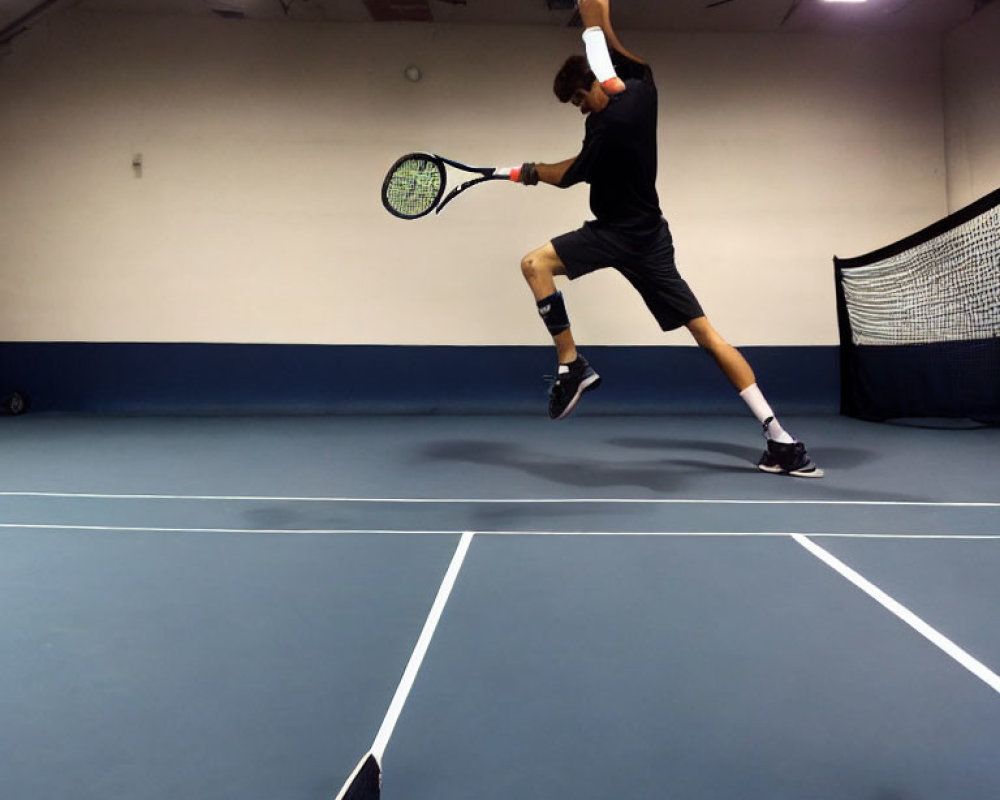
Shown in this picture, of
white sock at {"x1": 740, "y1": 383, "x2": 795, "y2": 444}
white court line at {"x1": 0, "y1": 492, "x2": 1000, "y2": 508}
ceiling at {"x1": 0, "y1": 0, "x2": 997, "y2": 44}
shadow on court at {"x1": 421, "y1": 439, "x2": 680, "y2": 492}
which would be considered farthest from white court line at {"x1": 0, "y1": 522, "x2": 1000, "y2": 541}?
ceiling at {"x1": 0, "y1": 0, "x2": 997, "y2": 44}

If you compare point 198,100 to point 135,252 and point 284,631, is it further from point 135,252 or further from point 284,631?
point 284,631

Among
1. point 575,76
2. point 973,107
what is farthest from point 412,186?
point 973,107

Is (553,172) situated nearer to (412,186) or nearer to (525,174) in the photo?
(525,174)

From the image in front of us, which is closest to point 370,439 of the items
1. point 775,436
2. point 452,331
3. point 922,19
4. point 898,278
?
point 452,331

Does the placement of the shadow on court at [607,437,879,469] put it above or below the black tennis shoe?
below

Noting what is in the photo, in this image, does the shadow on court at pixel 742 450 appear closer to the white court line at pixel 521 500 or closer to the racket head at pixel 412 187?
the white court line at pixel 521 500

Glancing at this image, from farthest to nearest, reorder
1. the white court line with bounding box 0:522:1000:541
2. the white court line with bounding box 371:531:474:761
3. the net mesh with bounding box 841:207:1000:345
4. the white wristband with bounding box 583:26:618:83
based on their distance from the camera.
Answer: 1. the net mesh with bounding box 841:207:1000:345
2. the white wristband with bounding box 583:26:618:83
3. the white court line with bounding box 0:522:1000:541
4. the white court line with bounding box 371:531:474:761

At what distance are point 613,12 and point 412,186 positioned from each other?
3296 millimetres

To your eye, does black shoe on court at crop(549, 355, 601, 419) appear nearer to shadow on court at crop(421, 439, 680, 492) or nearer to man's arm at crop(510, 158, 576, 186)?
shadow on court at crop(421, 439, 680, 492)

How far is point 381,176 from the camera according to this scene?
7.49m

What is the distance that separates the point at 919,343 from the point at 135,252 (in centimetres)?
655

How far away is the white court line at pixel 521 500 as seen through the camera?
356cm

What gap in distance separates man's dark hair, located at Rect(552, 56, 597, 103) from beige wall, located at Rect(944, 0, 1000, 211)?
4.51 meters

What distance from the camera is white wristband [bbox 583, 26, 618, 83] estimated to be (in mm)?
3658
